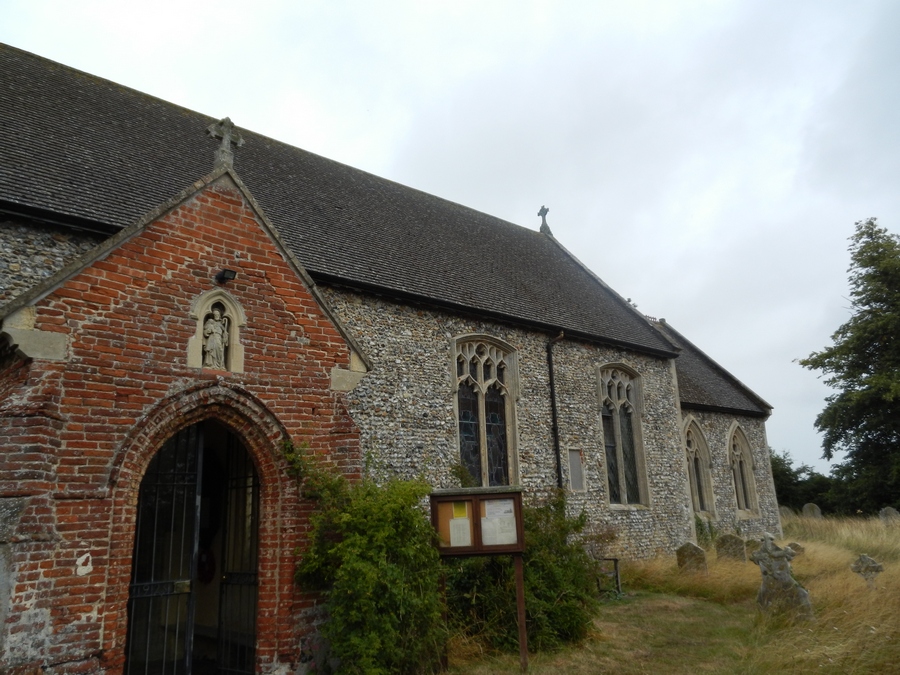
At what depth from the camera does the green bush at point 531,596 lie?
25.4 ft

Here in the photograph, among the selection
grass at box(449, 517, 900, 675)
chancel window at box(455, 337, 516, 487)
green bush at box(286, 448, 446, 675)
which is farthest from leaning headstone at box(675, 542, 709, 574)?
green bush at box(286, 448, 446, 675)

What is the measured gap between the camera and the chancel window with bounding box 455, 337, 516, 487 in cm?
1306

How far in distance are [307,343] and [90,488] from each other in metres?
2.54

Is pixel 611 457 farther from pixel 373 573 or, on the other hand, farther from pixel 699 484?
pixel 373 573

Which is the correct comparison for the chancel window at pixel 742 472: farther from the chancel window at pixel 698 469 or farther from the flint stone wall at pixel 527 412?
the flint stone wall at pixel 527 412

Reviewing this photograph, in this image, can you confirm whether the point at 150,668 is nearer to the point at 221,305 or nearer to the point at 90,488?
the point at 90,488

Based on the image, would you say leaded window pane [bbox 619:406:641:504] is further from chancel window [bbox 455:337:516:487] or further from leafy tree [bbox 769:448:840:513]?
leafy tree [bbox 769:448:840:513]

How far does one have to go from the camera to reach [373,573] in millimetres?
5746

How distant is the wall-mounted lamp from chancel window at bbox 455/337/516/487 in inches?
276

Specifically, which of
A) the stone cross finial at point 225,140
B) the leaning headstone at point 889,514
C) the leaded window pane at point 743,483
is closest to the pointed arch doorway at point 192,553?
the stone cross finial at point 225,140

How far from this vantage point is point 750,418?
22359 mm

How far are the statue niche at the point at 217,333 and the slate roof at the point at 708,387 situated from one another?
15817 mm

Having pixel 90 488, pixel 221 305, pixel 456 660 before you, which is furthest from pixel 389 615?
pixel 221 305

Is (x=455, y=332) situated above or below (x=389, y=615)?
above
